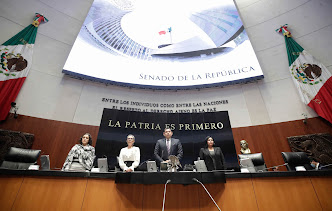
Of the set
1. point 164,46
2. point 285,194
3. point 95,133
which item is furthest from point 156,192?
point 164,46

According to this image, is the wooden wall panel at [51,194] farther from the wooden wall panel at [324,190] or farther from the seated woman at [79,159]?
the wooden wall panel at [324,190]

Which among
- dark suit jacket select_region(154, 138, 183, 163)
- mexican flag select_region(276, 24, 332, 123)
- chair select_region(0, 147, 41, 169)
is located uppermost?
mexican flag select_region(276, 24, 332, 123)

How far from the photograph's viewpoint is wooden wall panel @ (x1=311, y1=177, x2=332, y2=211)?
5.52ft

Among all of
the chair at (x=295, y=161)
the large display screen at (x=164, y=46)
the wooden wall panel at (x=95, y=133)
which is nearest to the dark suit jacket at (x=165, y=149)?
the chair at (x=295, y=161)

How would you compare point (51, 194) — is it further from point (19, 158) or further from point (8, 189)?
point (19, 158)

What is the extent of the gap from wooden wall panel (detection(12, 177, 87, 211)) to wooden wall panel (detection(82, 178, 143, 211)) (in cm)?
9

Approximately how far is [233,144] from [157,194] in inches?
161

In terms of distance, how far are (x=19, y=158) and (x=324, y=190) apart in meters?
4.30

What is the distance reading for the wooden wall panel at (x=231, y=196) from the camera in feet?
5.80

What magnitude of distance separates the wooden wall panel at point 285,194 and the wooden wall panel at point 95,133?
11.1 ft

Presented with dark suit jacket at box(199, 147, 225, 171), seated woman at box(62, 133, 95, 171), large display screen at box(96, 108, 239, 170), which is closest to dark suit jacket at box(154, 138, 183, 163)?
dark suit jacket at box(199, 147, 225, 171)

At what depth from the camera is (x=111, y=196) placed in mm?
1779

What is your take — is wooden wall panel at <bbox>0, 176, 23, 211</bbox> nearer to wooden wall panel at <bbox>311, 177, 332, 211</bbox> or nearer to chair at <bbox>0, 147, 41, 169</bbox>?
chair at <bbox>0, 147, 41, 169</bbox>

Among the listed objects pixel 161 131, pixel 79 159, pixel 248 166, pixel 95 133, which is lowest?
pixel 248 166
